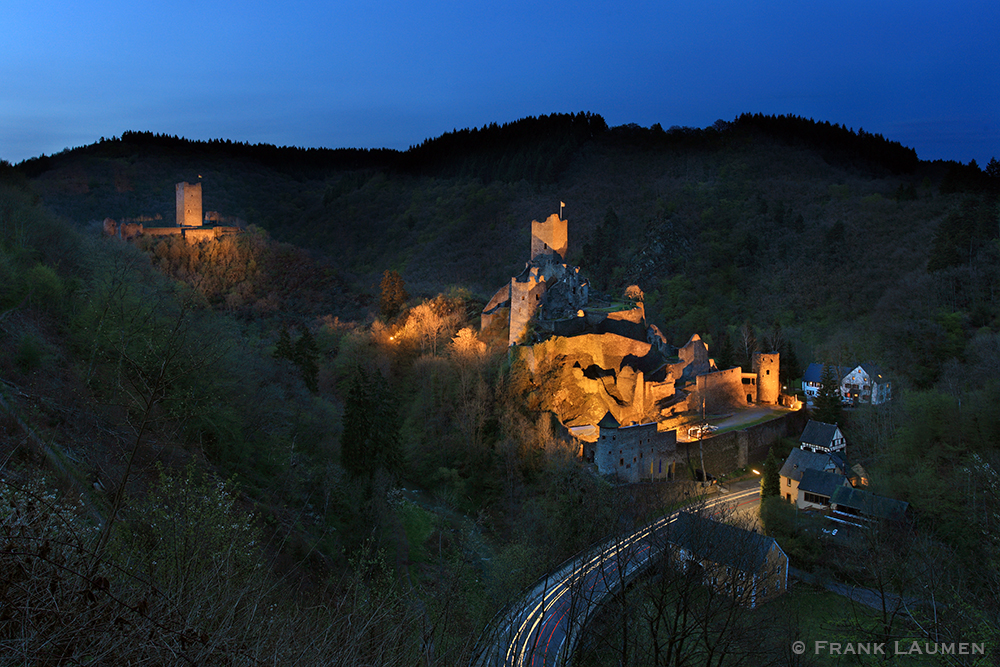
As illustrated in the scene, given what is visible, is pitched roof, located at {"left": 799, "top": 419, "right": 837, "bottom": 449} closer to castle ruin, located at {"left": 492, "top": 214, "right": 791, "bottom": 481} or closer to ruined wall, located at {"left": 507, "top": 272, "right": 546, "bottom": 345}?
castle ruin, located at {"left": 492, "top": 214, "right": 791, "bottom": 481}

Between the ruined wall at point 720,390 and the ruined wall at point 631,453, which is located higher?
the ruined wall at point 720,390

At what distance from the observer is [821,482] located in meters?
27.3

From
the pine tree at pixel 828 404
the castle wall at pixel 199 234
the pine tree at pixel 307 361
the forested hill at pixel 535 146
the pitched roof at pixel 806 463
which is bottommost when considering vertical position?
the pitched roof at pixel 806 463

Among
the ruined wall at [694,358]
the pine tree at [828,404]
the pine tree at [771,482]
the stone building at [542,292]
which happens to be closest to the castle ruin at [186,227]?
the stone building at [542,292]

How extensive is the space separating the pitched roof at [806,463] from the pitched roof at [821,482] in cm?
40

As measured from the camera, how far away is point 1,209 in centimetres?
2405

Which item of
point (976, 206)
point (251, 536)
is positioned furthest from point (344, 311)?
point (976, 206)

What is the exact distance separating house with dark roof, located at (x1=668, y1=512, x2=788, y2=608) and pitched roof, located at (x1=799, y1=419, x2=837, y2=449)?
1346cm

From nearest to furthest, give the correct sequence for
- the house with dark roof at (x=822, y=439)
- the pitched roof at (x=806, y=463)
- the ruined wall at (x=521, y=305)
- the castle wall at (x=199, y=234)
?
the pitched roof at (x=806, y=463) → the house with dark roof at (x=822, y=439) → the ruined wall at (x=521, y=305) → the castle wall at (x=199, y=234)

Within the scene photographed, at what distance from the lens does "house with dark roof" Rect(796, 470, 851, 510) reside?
26.9 metres

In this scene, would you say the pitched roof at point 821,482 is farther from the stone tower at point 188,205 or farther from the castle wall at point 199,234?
the stone tower at point 188,205

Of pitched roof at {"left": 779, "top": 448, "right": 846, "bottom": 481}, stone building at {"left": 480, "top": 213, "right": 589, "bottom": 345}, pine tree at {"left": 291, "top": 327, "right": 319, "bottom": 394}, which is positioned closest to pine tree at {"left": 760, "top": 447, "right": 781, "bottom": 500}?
pitched roof at {"left": 779, "top": 448, "right": 846, "bottom": 481}

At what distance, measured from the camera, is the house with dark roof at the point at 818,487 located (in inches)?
1060

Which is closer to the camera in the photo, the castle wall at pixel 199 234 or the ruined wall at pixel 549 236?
the ruined wall at pixel 549 236
